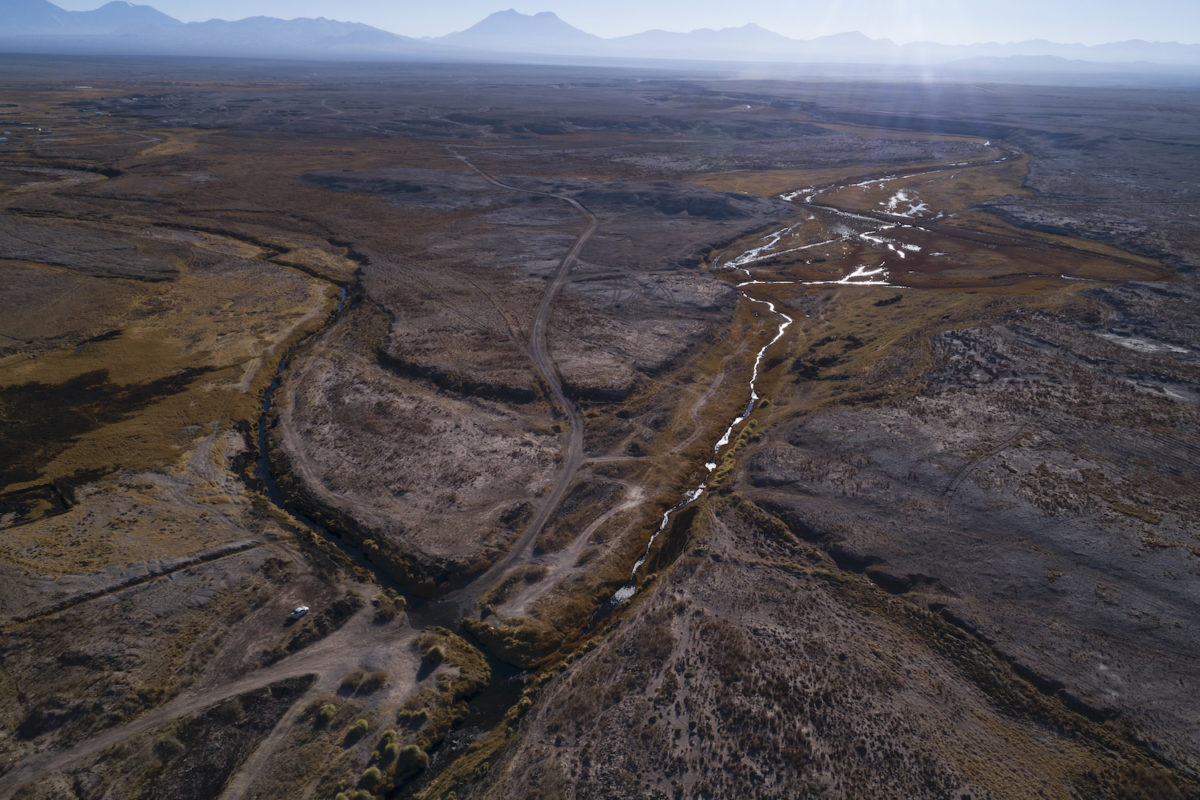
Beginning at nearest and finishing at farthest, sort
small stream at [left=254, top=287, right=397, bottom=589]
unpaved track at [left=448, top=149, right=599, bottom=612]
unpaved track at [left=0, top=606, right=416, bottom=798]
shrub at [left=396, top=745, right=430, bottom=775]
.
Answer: unpaved track at [left=0, top=606, right=416, bottom=798] < shrub at [left=396, top=745, right=430, bottom=775] < unpaved track at [left=448, top=149, right=599, bottom=612] < small stream at [left=254, top=287, right=397, bottom=589]

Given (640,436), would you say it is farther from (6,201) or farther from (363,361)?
(6,201)

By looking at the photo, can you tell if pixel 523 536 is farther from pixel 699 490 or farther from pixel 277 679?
pixel 277 679

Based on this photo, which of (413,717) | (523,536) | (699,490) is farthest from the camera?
(699,490)

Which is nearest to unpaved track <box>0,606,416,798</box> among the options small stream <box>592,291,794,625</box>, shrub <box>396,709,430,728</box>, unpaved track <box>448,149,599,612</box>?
shrub <box>396,709,430,728</box>

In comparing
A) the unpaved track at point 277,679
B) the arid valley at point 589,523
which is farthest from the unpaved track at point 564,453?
the unpaved track at point 277,679

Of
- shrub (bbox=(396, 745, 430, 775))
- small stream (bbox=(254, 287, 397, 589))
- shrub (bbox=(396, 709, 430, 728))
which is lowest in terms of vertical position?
shrub (bbox=(396, 745, 430, 775))

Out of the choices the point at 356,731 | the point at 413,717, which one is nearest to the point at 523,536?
the point at 413,717

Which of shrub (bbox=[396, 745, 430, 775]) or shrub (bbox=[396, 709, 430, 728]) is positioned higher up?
shrub (bbox=[396, 709, 430, 728])

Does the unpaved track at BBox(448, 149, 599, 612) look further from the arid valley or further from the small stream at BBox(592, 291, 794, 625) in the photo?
the small stream at BBox(592, 291, 794, 625)

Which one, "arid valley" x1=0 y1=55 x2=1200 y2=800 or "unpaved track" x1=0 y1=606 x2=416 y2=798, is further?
"arid valley" x1=0 y1=55 x2=1200 y2=800

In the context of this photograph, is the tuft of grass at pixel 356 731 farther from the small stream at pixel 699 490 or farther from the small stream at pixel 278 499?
the small stream at pixel 699 490
